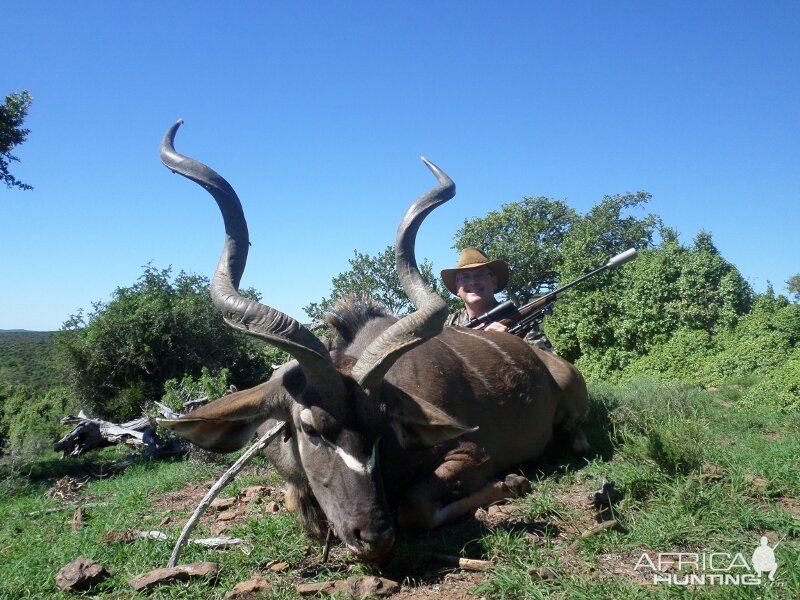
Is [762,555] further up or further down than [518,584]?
further up

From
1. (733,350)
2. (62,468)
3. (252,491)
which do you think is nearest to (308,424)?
(252,491)

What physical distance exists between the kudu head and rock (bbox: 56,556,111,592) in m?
0.86

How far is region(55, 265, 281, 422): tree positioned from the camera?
774 inches

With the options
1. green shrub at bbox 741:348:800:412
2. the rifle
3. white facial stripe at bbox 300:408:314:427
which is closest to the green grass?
white facial stripe at bbox 300:408:314:427

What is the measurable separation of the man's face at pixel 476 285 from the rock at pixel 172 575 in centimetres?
530

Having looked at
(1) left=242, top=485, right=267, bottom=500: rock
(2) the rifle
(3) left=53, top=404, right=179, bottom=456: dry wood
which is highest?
(2) the rifle

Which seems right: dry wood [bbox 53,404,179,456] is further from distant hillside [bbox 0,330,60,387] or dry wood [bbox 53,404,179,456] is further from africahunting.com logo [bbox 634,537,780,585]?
distant hillside [bbox 0,330,60,387]

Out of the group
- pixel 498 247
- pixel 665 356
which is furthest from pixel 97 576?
pixel 498 247

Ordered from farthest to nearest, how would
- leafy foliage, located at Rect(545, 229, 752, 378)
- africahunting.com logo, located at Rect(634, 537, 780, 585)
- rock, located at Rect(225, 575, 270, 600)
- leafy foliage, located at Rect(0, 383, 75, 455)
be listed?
leafy foliage, located at Rect(0, 383, 75, 455) → leafy foliage, located at Rect(545, 229, 752, 378) → rock, located at Rect(225, 575, 270, 600) → africahunting.com logo, located at Rect(634, 537, 780, 585)

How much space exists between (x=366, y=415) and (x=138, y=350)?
1816cm

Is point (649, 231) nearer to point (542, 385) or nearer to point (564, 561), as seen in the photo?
point (542, 385)

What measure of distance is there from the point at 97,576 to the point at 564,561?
2.55m

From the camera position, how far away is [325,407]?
3441 mm

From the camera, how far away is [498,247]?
108 feet
